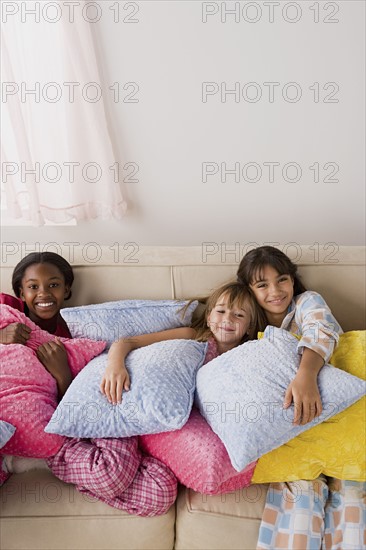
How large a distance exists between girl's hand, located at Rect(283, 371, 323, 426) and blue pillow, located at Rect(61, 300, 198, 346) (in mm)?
518

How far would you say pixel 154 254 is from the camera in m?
Answer: 1.92

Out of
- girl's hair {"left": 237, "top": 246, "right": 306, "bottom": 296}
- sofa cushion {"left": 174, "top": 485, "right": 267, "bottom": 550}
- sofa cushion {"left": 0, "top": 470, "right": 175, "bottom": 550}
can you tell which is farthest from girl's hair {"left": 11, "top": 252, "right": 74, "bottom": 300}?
sofa cushion {"left": 174, "top": 485, "right": 267, "bottom": 550}

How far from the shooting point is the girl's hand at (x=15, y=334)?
169cm

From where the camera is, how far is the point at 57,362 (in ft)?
5.51

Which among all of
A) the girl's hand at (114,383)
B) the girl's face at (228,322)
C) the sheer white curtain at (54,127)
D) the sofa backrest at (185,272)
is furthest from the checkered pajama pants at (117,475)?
the sheer white curtain at (54,127)

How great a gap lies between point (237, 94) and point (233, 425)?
4.05 feet

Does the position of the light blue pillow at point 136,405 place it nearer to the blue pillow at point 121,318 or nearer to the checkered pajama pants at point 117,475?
the checkered pajama pants at point 117,475

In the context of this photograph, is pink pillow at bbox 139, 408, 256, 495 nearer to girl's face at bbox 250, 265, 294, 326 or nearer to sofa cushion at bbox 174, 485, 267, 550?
sofa cushion at bbox 174, 485, 267, 550

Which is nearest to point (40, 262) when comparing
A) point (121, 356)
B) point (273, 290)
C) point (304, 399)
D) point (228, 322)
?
point (121, 356)

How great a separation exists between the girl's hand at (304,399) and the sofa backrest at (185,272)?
0.51 m

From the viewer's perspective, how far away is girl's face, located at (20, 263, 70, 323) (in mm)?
1849

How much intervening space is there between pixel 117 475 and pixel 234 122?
132 centimetres

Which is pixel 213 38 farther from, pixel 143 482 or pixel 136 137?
pixel 143 482

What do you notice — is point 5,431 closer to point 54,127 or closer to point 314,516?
point 314,516
